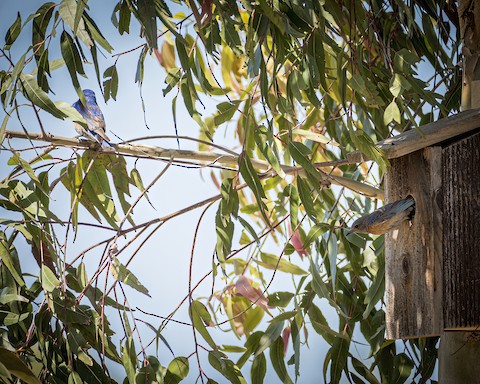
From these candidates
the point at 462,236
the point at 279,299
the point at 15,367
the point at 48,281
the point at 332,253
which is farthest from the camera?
the point at 279,299

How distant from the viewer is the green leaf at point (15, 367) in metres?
0.96

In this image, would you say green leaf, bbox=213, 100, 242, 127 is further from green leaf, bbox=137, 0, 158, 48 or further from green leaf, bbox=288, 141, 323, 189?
green leaf, bbox=137, 0, 158, 48

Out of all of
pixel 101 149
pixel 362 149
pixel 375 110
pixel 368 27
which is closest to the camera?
pixel 362 149

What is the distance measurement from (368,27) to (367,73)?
116 millimetres

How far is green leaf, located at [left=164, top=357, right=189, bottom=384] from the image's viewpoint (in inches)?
47.7

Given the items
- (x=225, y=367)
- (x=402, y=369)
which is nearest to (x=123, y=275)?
(x=225, y=367)

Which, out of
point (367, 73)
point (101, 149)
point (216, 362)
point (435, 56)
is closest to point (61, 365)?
point (216, 362)

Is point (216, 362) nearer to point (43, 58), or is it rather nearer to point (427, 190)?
point (427, 190)

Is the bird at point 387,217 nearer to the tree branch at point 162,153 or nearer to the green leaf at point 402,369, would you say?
the tree branch at point 162,153

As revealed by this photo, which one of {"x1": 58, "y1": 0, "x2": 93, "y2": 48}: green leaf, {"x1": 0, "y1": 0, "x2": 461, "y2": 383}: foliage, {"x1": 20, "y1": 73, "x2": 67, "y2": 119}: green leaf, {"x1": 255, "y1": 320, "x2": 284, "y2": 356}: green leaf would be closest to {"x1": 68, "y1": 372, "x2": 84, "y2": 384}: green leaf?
{"x1": 0, "y1": 0, "x2": 461, "y2": 383}: foliage

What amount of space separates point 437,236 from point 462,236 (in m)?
0.04

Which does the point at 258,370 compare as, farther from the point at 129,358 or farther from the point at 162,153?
the point at 162,153

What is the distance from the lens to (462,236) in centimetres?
108

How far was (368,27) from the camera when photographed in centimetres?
130
